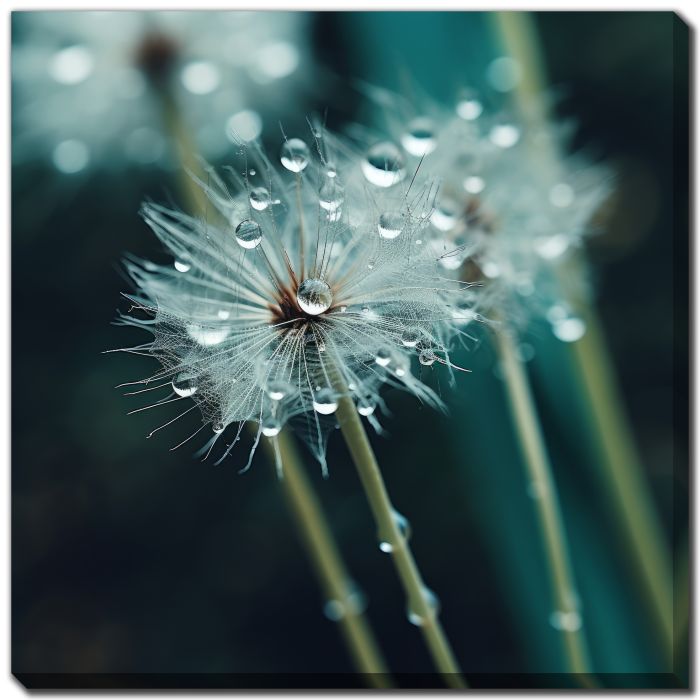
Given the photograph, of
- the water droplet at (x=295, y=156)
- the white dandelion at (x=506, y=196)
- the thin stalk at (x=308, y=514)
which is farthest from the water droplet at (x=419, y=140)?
the thin stalk at (x=308, y=514)

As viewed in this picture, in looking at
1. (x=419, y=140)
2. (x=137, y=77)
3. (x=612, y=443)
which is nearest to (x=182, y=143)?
(x=137, y=77)

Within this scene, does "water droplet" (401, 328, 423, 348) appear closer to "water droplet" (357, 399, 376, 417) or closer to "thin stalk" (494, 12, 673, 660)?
"water droplet" (357, 399, 376, 417)

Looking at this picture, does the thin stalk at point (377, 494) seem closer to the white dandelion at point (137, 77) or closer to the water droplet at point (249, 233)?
the water droplet at point (249, 233)

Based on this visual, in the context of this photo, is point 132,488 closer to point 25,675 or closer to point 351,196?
point 25,675

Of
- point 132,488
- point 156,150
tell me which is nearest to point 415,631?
point 132,488

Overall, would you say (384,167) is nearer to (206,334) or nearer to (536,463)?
(206,334)
